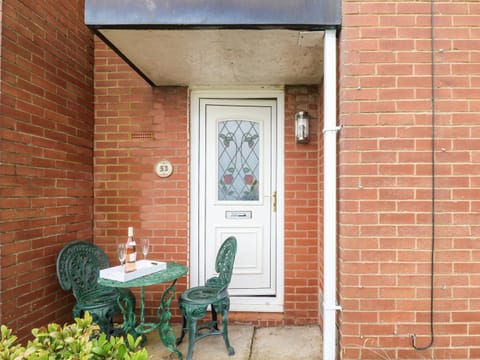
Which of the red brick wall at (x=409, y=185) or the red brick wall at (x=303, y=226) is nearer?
the red brick wall at (x=409, y=185)

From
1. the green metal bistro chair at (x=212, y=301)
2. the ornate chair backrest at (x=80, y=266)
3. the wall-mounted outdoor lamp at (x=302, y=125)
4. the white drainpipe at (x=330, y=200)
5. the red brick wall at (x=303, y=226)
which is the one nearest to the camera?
the white drainpipe at (x=330, y=200)

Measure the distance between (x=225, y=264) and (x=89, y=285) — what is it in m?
1.32

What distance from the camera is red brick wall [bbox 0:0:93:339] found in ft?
7.67

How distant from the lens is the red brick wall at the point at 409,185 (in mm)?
2197

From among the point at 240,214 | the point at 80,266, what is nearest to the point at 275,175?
the point at 240,214

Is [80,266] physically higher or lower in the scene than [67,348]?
lower

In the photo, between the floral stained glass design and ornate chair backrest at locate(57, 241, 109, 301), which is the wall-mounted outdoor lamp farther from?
ornate chair backrest at locate(57, 241, 109, 301)

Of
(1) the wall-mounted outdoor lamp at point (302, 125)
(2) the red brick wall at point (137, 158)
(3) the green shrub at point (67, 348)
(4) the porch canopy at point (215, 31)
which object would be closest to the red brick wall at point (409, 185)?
(4) the porch canopy at point (215, 31)

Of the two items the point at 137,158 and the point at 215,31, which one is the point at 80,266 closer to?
the point at 137,158

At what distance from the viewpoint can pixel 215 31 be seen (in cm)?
227

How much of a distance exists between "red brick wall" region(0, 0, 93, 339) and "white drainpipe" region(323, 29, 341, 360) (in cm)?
238

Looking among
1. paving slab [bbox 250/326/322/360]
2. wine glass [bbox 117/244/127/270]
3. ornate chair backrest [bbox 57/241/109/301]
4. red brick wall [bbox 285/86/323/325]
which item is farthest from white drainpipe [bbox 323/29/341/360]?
ornate chair backrest [bbox 57/241/109/301]

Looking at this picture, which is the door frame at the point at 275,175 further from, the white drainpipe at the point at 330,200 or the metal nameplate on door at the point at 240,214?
the white drainpipe at the point at 330,200

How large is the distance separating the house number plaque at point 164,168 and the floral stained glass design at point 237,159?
55cm
